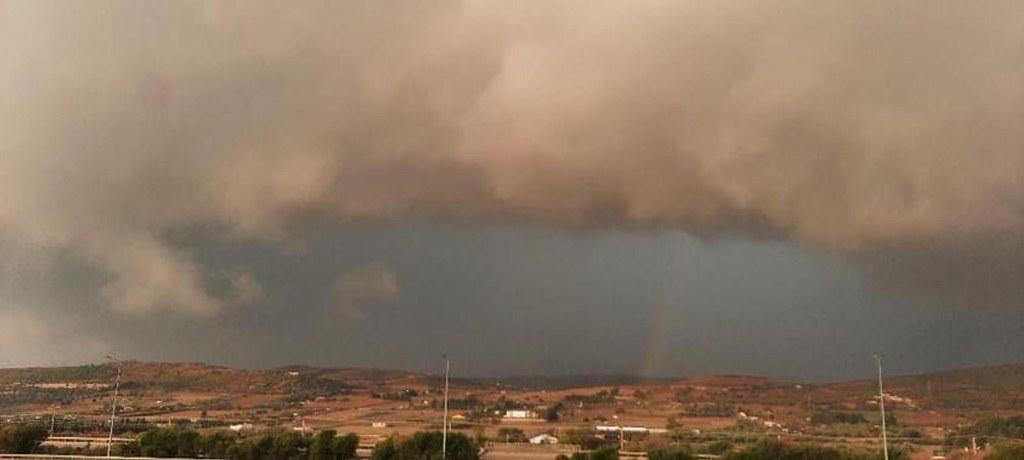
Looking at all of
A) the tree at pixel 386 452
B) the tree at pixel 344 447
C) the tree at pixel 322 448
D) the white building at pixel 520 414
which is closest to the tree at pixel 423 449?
the tree at pixel 386 452

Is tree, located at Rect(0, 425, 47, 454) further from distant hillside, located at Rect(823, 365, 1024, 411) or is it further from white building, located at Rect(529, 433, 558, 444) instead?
distant hillside, located at Rect(823, 365, 1024, 411)

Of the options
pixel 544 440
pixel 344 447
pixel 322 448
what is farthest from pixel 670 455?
pixel 544 440

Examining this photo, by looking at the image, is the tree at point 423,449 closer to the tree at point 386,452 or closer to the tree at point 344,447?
the tree at point 386,452

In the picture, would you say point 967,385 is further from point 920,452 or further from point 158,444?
point 158,444

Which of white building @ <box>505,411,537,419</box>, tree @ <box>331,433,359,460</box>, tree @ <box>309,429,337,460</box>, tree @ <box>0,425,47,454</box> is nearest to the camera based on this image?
tree @ <box>309,429,337,460</box>

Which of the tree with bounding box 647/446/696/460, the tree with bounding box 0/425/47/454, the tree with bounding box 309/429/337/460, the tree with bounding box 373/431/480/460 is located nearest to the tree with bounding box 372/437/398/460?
the tree with bounding box 373/431/480/460

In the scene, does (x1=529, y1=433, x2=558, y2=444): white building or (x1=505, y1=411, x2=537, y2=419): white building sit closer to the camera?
(x1=529, y1=433, x2=558, y2=444): white building

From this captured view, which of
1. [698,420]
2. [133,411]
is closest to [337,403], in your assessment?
[133,411]

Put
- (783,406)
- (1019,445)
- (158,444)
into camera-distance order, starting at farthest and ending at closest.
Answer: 1. (783,406)
2. (158,444)
3. (1019,445)

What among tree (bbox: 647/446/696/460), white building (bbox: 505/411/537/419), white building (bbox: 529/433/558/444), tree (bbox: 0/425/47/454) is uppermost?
tree (bbox: 647/446/696/460)
